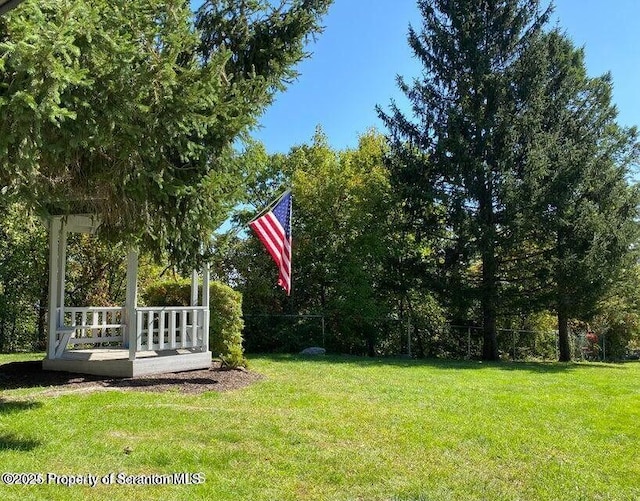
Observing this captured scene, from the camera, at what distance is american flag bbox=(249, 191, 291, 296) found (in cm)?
863

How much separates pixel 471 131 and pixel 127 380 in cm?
1196

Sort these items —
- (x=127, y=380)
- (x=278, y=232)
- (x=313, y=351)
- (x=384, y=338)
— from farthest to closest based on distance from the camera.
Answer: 1. (x=384, y=338)
2. (x=313, y=351)
3. (x=278, y=232)
4. (x=127, y=380)

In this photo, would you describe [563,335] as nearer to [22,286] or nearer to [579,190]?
[579,190]

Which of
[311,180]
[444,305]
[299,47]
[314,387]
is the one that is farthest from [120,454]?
[311,180]

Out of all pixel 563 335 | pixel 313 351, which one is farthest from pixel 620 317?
pixel 313 351

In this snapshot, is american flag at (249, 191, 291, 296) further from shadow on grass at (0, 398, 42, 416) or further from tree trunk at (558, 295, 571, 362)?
tree trunk at (558, 295, 571, 362)

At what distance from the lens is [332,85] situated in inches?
644

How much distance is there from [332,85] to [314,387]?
11.3 metres

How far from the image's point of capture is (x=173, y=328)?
8781 mm

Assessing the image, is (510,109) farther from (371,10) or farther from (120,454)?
(120,454)

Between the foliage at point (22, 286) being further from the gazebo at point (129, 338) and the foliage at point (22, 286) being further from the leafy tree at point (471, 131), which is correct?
the leafy tree at point (471, 131)

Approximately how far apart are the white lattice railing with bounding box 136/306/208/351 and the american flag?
5.30ft

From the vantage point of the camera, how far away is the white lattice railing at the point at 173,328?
Result: 8.34 m

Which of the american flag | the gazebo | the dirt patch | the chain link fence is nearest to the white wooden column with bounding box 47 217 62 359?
the gazebo
